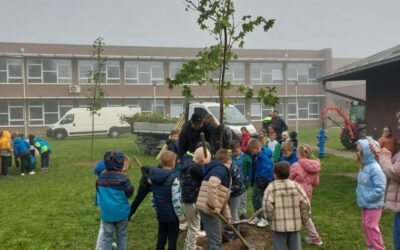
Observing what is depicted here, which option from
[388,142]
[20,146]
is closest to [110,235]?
[388,142]

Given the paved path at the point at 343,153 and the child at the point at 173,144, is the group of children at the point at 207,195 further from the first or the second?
the paved path at the point at 343,153

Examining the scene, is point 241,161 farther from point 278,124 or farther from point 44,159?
point 44,159

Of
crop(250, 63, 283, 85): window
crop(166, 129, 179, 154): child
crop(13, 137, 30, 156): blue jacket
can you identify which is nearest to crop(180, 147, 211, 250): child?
crop(166, 129, 179, 154): child

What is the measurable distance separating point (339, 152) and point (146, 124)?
9.39 metres

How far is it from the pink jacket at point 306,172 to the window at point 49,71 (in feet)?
123

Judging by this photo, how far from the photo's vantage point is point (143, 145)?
20.3 meters

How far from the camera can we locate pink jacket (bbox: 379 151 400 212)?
5176 mm

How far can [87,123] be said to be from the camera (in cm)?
3447

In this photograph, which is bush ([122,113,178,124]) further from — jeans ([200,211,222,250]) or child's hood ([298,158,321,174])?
jeans ([200,211,222,250])

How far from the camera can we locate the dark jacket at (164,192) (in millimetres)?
5488

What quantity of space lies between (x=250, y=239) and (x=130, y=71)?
3737cm

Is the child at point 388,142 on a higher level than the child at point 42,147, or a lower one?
higher

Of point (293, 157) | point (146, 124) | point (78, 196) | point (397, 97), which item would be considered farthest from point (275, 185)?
point (146, 124)

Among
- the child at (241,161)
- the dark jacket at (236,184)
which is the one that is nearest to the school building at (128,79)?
the child at (241,161)
